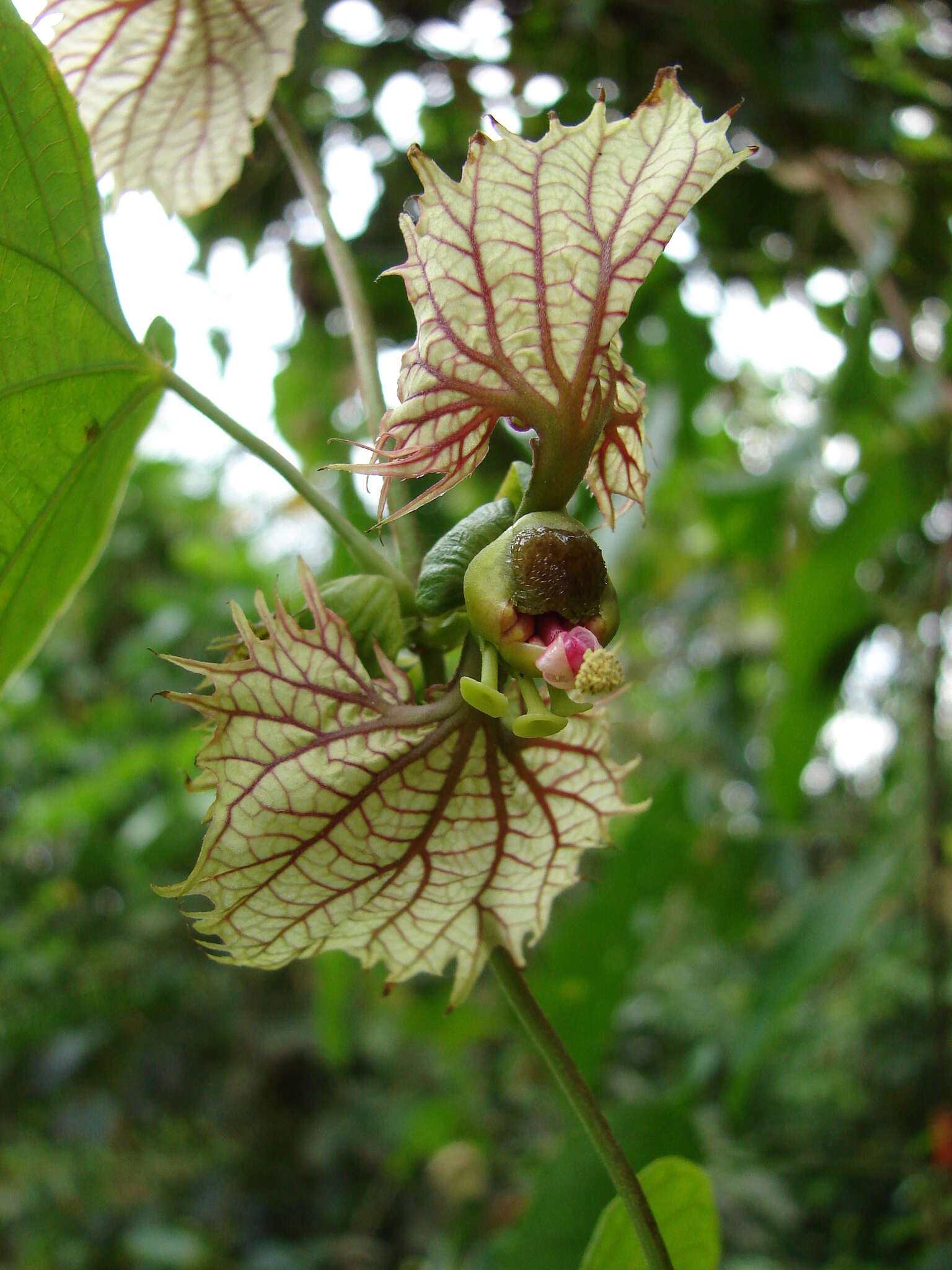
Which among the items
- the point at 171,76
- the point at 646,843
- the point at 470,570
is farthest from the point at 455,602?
the point at 646,843

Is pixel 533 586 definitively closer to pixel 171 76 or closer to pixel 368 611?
pixel 368 611

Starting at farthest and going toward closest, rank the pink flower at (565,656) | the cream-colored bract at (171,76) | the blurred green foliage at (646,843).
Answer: the blurred green foliage at (646,843) → the cream-colored bract at (171,76) → the pink flower at (565,656)

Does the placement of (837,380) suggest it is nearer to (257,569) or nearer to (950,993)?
(257,569)

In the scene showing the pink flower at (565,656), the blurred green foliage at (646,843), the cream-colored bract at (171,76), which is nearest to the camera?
the pink flower at (565,656)

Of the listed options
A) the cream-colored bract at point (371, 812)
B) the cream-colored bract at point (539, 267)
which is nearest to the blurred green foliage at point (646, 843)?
the cream-colored bract at point (371, 812)

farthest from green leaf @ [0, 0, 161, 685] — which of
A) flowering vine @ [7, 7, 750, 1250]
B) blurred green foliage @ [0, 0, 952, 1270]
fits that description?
blurred green foliage @ [0, 0, 952, 1270]

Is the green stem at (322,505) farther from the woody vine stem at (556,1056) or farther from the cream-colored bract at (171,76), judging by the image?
the cream-colored bract at (171,76)
